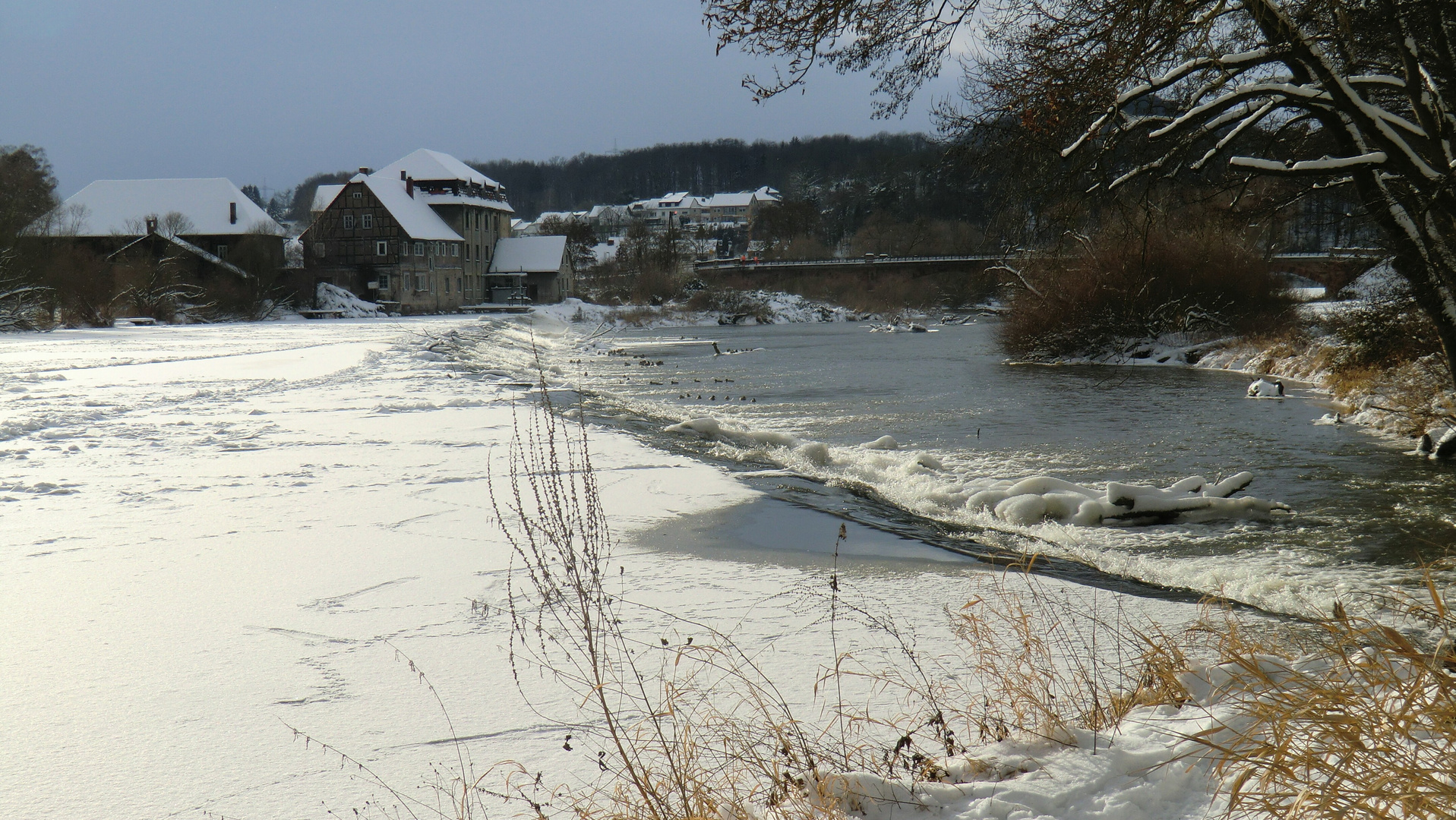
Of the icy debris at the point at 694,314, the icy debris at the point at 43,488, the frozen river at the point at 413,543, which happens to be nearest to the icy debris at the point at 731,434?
the frozen river at the point at 413,543

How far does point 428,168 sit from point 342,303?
2161 cm

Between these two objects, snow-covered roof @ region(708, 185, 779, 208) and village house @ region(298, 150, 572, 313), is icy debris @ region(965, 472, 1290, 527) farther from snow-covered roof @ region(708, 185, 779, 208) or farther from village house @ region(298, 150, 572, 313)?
snow-covered roof @ region(708, 185, 779, 208)

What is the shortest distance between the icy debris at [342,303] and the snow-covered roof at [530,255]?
18325 mm

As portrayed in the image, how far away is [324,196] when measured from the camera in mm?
79250

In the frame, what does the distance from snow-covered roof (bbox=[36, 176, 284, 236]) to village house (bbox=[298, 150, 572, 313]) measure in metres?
4.59

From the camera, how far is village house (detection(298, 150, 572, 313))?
73.9m

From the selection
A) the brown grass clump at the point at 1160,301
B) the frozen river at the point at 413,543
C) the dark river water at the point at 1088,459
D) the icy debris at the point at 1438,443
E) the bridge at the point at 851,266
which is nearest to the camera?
the frozen river at the point at 413,543

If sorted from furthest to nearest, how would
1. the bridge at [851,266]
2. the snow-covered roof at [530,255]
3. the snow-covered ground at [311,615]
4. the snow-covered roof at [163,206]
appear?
the snow-covered roof at [530,255] < the bridge at [851,266] < the snow-covered roof at [163,206] < the snow-covered ground at [311,615]

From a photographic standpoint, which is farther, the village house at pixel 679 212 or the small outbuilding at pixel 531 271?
the village house at pixel 679 212

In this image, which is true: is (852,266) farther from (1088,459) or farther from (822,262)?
(1088,459)

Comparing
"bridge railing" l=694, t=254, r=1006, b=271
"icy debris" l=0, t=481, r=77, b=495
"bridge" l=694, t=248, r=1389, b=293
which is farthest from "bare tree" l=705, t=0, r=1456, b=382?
"bridge railing" l=694, t=254, r=1006, b=271

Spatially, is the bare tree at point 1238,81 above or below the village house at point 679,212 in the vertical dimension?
below

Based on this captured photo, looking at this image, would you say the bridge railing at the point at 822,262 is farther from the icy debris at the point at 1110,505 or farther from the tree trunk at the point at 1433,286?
the icy debris at the point at 1110,505

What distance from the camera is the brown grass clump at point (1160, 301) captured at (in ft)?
101
